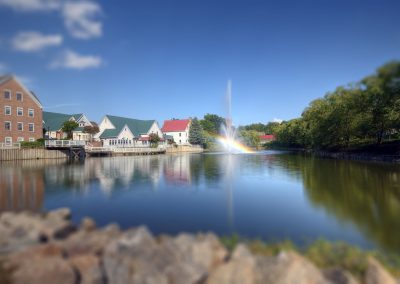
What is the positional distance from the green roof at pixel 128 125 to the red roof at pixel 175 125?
1563cm

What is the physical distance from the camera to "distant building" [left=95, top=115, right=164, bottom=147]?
2729 inches

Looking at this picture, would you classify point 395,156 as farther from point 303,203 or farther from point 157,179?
point 157,179

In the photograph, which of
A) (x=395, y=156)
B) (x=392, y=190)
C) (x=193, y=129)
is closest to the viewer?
(x=392, y=190)

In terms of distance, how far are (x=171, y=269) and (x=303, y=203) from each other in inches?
480

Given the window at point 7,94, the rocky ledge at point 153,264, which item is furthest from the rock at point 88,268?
the window at point 7,94

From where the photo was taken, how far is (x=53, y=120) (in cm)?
6469

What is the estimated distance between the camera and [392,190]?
63.4 ft

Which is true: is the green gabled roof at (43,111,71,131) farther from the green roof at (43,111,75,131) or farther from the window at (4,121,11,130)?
the window at (4,121,11,130)

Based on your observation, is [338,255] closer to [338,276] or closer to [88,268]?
[338,276]

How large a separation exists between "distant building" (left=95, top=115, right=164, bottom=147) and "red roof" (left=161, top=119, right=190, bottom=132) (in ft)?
53.2

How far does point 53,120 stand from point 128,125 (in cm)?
1803

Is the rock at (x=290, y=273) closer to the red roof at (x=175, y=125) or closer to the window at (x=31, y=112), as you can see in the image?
the window at (x=31, y=112)

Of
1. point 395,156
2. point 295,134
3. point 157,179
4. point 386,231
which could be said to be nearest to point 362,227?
point 386,231

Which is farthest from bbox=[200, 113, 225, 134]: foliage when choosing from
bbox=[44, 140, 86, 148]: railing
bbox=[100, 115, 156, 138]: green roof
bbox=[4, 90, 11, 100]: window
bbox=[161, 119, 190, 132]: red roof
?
bbox=[4, 90, 11, 100]: window
